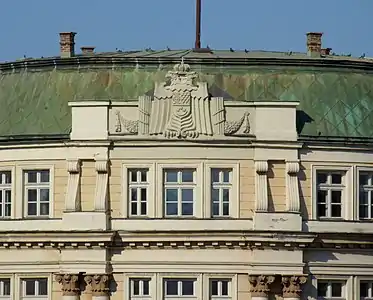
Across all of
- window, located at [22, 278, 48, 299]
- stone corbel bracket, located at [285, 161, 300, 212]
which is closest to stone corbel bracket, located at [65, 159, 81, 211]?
window, located at [22, 278, 48, 299]

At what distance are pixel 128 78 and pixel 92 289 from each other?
7.84 metres

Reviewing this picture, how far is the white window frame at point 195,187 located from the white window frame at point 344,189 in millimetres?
3954

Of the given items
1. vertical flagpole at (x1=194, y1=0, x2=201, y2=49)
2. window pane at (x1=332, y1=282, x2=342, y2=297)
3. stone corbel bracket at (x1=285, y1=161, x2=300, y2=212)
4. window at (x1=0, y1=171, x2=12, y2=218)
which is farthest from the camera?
vertical flagpole at (x1=194, y1=0, x2=201, y2=49)

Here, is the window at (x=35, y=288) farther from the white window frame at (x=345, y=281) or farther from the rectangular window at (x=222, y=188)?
the white window frame at (x=345, y=281)

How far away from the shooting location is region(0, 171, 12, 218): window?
82000 millimetres

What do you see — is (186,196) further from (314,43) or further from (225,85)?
(314,43)

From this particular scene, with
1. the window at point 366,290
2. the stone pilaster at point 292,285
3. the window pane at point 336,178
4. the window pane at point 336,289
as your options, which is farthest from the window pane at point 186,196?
the window at point 366,290

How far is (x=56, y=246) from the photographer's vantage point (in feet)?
263

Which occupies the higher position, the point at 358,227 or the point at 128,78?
the point at 128,78

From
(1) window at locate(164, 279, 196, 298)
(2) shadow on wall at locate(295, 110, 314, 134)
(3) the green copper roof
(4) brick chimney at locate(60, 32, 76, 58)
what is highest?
(4) brick chimney at locate(60, 32, 76, 58)

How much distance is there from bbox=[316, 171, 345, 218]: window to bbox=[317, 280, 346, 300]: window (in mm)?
2326

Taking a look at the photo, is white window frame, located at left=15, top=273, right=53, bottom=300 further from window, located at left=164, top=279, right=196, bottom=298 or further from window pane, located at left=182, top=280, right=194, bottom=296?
window pane, located at left=182, top=280, right=194, bottom=296

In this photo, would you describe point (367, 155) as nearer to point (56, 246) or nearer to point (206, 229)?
point (206, 229)

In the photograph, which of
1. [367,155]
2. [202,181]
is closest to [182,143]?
[202,181]
